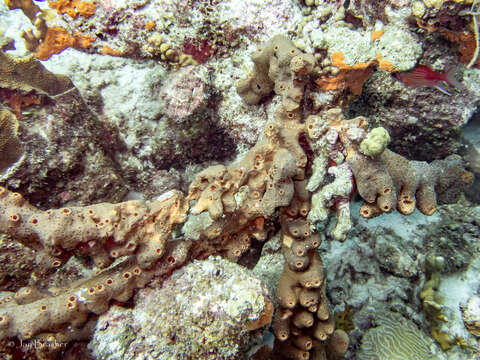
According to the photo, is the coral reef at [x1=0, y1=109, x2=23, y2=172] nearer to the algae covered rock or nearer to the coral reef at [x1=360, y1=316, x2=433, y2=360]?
the algae covered rock

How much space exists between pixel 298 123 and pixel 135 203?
1.64 m

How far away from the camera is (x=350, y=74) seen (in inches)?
111

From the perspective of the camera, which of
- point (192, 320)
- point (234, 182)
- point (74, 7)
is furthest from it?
point (74, 7)

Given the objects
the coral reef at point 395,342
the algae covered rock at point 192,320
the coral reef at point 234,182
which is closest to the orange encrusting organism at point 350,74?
the coral reef at point 234,182

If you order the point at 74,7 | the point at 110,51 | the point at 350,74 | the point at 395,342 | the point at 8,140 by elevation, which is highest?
the point at 74,7

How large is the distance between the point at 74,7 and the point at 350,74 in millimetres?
3848

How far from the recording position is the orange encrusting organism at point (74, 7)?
3.73 meters

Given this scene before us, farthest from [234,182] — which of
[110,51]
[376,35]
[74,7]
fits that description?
[74,7]

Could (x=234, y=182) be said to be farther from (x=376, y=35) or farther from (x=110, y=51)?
(x=110, y=51)

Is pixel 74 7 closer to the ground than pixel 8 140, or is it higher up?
higher up

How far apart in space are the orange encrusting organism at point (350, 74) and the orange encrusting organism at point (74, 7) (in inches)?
130

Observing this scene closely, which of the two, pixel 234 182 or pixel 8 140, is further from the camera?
pixel 8 140

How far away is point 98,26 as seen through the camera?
3.82 metres

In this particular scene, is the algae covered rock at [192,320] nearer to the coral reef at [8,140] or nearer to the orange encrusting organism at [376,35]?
the coral reef at [8,140]
